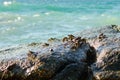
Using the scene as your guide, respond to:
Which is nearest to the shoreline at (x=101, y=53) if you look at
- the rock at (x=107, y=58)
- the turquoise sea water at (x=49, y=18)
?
the rock at (x=107, y=58)

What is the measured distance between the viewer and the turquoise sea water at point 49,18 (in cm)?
2738

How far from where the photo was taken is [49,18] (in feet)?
126

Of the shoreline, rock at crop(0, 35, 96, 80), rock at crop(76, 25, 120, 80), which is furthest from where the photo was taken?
rock at crop(76, 25, 120, 80)

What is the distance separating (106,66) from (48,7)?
3886cm

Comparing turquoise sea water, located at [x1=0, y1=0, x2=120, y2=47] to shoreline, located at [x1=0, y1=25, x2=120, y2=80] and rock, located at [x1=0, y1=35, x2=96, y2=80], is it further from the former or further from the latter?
rock, located at [x1=0, y1=35, x2=96, y2=80]

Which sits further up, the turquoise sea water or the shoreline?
the shoreline

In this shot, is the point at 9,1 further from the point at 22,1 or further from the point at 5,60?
the point at 5,60

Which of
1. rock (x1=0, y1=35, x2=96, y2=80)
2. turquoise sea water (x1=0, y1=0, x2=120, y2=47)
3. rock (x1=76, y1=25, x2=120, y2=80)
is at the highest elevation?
rock (x1=0, y1=35, x2=96, y2=80)

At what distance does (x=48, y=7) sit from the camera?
4944 cm

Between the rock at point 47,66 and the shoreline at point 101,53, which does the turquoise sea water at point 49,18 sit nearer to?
the shoreline at point 101,53

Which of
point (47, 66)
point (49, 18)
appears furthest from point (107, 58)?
point (49, 18)

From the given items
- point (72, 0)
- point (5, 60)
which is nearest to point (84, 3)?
point (72, 0)

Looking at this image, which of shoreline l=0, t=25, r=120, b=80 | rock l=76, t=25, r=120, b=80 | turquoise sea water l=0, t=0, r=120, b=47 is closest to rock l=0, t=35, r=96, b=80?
shoreline l=0, t=25, r=120, b=80

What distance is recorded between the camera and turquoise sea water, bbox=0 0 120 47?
1078 inches
